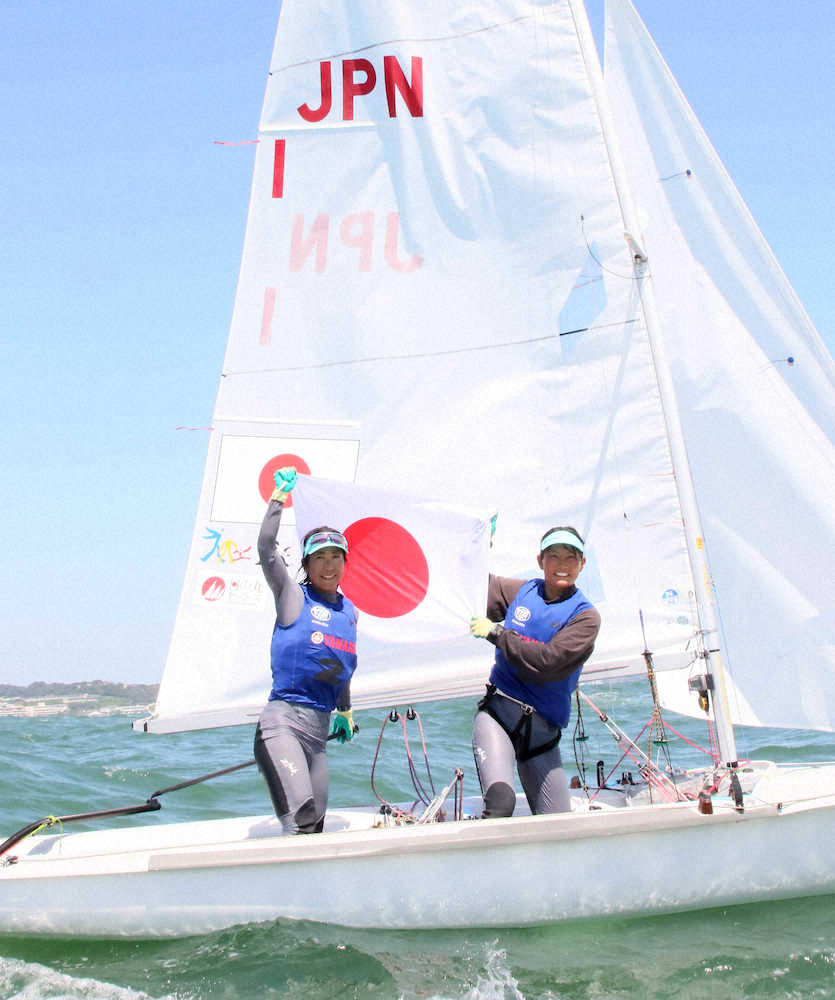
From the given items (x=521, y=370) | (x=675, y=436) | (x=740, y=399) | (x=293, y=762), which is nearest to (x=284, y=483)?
(x=293, y=762)

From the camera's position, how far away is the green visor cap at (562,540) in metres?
4.32

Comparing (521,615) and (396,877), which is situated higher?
(521,615)

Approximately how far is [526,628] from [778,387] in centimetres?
185

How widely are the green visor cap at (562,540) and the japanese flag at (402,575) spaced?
1.15ft

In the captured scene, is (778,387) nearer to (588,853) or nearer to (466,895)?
(588,853)

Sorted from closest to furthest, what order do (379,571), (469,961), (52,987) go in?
(52,987)
(469,961)
(379,571)

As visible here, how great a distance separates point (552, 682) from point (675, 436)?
135 cm

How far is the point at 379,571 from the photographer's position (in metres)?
4.68

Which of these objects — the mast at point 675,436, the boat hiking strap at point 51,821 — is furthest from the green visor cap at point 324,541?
the mast at point 675,436

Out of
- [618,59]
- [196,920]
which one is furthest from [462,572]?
[618,59]

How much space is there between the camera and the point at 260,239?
202 inches

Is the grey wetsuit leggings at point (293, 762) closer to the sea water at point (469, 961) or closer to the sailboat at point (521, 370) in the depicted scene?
the sea water at point (469, 961)

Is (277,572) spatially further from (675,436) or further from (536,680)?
(675,436)

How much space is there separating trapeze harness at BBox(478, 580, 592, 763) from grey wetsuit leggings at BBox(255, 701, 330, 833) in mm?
739
